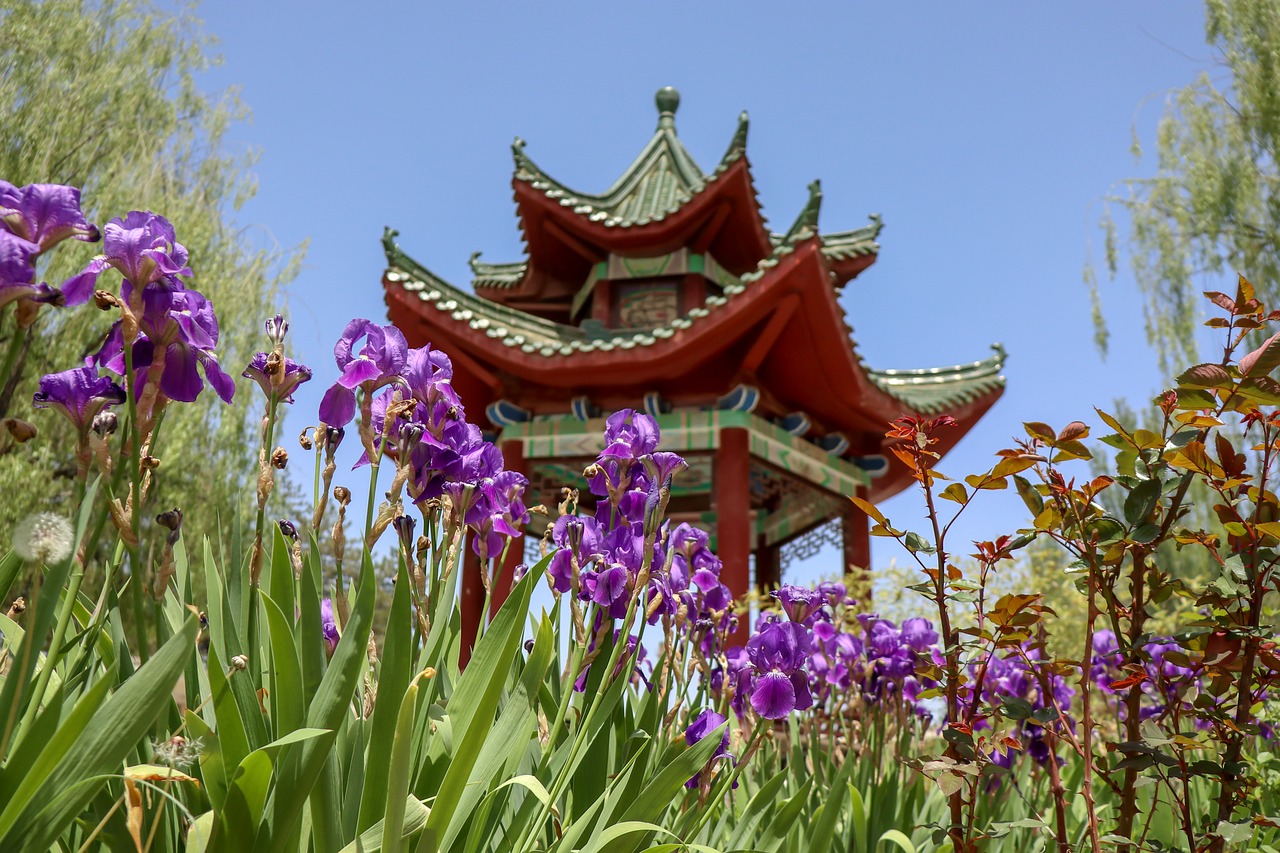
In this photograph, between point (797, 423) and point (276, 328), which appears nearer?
point (276, 328)

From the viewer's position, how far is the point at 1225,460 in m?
1.52

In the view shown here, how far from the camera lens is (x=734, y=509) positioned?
284 inches

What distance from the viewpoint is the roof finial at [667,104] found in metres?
11.3

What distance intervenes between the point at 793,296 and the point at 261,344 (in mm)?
5414

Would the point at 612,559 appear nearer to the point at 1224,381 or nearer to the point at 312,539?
the point at 312,539

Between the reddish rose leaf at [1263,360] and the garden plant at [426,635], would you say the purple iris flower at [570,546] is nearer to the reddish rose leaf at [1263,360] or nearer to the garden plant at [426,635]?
the garden plant at [426,635]

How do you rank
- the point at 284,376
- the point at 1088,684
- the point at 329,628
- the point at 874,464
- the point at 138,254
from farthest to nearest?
1. the point at 874,464
2. the point at 329,628
3. the point at 1088,684
4. the point at 284,376
5. the point at 138,254

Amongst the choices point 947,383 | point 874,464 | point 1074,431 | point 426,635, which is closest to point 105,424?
point 426,635

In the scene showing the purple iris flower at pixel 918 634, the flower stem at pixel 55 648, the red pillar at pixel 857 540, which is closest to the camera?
the flower stem at pixel 55 648

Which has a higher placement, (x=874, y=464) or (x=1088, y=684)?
(x=874, y=464)

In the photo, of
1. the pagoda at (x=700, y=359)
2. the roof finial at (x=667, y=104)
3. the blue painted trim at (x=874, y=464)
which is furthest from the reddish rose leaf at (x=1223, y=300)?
the roof finial at (x=667, y=104)

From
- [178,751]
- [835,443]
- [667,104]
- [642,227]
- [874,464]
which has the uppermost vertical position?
[667,104]

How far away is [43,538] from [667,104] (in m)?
11.3

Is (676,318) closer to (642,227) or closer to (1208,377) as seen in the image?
(642,227)
